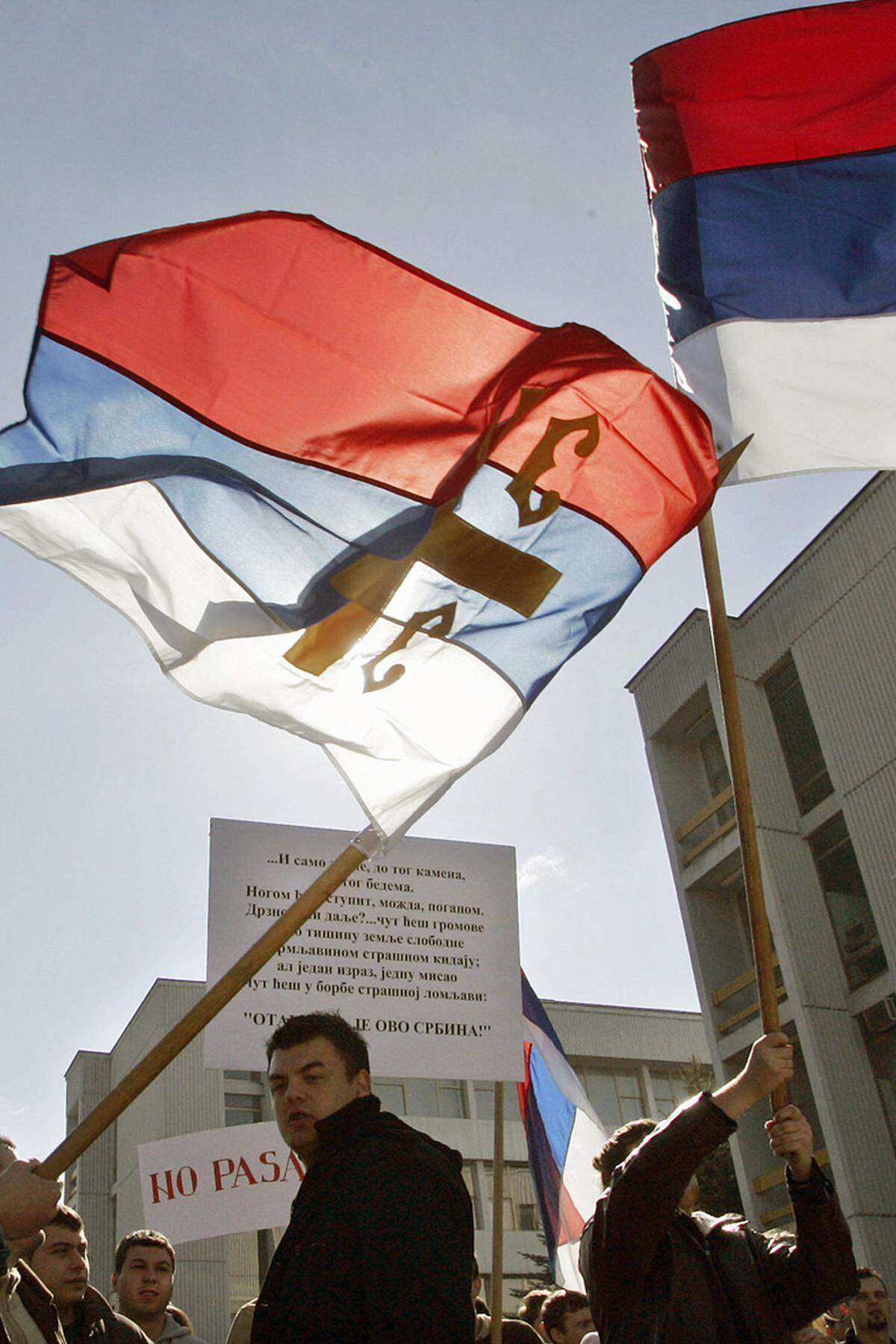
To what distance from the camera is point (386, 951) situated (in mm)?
7398

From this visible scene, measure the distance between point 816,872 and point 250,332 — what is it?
1814 centimetres

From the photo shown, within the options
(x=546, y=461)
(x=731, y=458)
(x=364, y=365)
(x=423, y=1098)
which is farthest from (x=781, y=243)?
(x=423, y=1098)

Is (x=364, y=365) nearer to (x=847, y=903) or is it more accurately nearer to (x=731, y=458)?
(x=731, y=458)

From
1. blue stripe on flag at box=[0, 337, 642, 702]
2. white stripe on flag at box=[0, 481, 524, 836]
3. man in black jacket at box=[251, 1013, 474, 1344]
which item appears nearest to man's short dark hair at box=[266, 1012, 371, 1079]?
man in black jacket at box=[251, 1013, 474, 1344]

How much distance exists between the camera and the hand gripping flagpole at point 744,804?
11.9 ft

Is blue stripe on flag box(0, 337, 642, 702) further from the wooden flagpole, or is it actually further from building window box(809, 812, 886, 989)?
building window box(809, 812, 886, 989)

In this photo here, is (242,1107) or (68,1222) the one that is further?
(242,1107)

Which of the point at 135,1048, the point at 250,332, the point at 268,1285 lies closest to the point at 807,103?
the point at 250,332

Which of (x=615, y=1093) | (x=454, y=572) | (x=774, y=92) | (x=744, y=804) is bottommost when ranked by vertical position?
(x=744, y=804)

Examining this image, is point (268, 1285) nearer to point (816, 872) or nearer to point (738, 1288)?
point (738, 1288)

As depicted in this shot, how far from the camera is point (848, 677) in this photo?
797 inches

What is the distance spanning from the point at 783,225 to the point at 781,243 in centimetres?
7

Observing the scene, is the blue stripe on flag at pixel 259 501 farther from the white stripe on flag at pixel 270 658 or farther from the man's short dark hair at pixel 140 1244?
the man's short dark hair at pixel 140 1244

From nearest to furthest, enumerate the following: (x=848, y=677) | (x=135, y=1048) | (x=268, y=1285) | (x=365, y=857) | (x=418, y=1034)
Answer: (x=268, y=1285)
(x=365, y=857)
(x=418, y=1034)
(x=848, y=677)
(x=135, y=1048)
